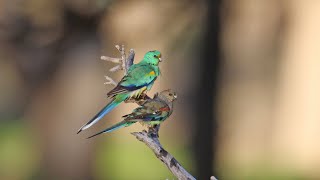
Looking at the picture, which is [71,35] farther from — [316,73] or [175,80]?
[316,73]

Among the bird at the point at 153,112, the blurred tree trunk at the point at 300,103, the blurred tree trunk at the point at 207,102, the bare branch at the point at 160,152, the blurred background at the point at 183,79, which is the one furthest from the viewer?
the blurred tree trunk at the point at 300,103

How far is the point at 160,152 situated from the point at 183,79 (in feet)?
27.5

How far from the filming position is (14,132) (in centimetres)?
1736

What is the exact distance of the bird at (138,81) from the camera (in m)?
2.79

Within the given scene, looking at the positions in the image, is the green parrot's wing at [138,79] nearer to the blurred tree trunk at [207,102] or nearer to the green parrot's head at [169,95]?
the green parrot's head at [169,95]

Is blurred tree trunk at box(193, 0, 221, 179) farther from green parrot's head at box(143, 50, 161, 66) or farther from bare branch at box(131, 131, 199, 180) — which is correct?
green parrot's head at box(143, 50, 161, 66)

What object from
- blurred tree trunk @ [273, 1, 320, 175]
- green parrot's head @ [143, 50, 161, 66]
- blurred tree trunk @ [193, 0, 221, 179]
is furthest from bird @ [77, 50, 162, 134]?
blurred tree trunk @ [273, 1, 320, 175]

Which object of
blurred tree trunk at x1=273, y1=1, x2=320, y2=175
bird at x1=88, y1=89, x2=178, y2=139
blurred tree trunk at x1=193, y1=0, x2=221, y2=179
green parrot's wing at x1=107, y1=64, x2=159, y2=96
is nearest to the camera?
bird at x1=88, y1=89, x2=178, y2=139

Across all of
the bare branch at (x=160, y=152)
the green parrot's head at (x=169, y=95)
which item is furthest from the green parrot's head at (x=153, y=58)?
the bare branch at (x=160, y=152)

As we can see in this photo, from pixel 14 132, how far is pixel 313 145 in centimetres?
666

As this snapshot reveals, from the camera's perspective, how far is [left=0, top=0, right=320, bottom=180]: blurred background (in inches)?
332

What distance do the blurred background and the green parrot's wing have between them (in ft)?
17.2

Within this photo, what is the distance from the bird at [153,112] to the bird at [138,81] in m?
0.07

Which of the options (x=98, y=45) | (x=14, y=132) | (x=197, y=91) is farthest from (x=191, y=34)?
(x=14, y=132)
